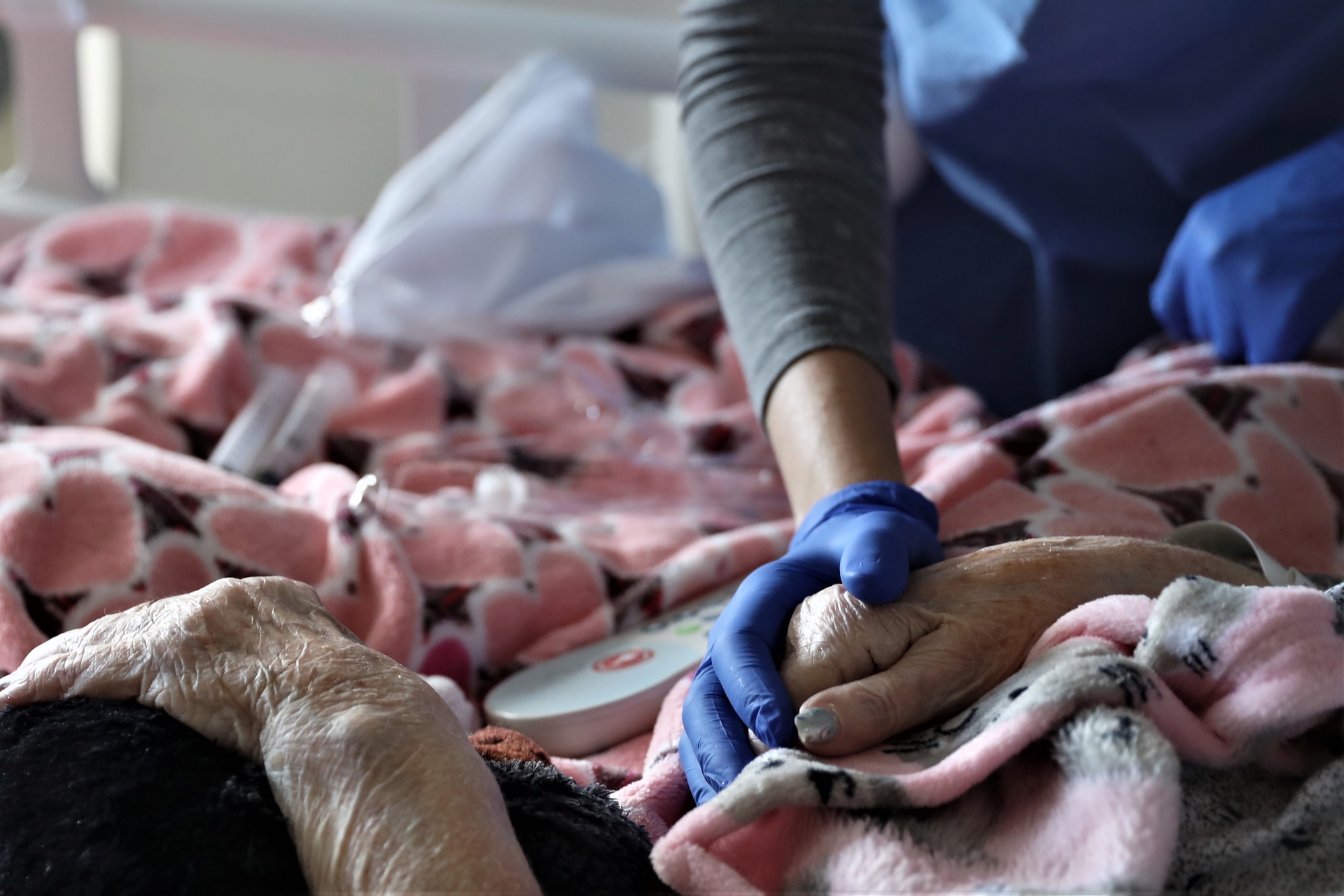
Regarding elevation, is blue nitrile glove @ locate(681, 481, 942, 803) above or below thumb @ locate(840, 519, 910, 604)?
below

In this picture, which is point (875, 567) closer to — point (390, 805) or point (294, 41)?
point (390, 805)

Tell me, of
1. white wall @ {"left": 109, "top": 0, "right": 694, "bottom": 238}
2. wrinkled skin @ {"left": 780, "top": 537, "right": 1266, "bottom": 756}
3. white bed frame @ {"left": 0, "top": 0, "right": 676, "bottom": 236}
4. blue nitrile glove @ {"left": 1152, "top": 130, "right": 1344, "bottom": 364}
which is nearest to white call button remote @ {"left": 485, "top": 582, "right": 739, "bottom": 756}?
wrinkled skin @ {"left": 780, "top": 537, "right": 1266, "bottom": 756}

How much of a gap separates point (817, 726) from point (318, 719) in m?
0.20

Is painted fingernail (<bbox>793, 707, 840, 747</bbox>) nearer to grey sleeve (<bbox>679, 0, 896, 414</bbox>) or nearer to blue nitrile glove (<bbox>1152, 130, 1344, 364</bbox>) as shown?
grey sleeve (<bbox>679, 0, 896, 414</bbox>)

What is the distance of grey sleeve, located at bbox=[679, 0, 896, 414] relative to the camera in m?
0.78

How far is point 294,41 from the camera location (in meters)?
1.35

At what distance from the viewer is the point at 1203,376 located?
822 mm

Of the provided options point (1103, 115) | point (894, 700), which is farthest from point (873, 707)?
point (1103, 115)

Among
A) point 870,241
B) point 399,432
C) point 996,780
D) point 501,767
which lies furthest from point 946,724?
point 399,432

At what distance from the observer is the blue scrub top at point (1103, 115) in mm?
933

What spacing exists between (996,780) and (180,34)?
4.37 feet

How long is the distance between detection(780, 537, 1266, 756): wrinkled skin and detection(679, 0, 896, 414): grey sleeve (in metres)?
0.24

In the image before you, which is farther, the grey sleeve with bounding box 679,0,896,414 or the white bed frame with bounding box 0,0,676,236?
the white bed frame with bounding box 0,0,676,236

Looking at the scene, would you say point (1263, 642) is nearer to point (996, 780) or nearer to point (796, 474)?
point (996, 780)
